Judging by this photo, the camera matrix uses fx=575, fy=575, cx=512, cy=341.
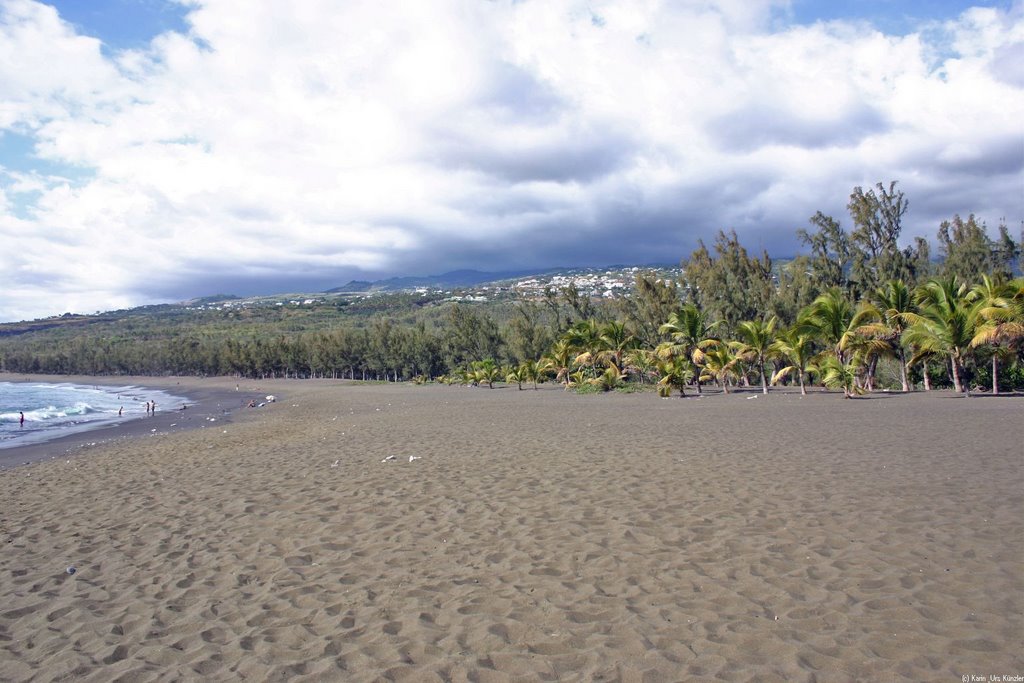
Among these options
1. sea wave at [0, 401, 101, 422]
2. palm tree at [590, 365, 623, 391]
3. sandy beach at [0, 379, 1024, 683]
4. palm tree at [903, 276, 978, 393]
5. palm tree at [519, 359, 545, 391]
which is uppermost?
palm tree at [903, 276, 978, 393]

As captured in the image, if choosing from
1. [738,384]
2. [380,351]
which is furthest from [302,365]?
[738,384]

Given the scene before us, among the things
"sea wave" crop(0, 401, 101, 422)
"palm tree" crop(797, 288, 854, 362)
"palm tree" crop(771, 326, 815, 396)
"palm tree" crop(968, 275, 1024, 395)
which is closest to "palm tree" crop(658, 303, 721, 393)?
"palm tree" crop(771, 326, 815, 396)

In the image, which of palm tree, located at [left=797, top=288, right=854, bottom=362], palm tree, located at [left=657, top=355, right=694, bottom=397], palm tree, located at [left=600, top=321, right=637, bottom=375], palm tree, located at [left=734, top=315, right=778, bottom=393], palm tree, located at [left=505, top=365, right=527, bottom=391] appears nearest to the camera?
palm tree, located at [left=797, top=288, right=854, bottom=362]

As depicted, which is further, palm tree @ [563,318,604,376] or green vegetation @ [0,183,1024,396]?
palm tree @ [563,318,604,376]

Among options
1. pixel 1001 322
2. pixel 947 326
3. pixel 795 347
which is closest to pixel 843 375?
pixel 795 347

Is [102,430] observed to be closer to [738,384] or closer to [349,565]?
[349,565]

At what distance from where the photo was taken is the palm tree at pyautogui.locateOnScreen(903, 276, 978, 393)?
20500 mm

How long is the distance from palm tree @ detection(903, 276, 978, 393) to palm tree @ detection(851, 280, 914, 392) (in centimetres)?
137

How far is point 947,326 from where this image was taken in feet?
67.8

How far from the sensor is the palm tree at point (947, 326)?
20.5 metres

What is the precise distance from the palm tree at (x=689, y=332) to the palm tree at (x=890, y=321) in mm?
7121

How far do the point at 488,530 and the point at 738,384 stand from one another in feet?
114

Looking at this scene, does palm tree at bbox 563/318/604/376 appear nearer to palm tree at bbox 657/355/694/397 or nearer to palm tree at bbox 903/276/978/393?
palm tree at bbox 657/355/694/397

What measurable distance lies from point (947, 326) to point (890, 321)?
431 centimetres
